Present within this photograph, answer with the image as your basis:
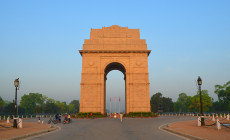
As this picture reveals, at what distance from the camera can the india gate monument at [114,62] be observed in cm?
4428

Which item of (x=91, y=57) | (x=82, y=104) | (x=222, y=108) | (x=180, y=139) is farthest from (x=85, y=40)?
(x=222, y=108)

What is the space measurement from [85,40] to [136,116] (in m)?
19.8

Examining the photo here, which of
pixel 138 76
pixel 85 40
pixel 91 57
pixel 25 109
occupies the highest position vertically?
pixel 85 40

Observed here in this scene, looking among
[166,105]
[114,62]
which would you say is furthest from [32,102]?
[114,62]

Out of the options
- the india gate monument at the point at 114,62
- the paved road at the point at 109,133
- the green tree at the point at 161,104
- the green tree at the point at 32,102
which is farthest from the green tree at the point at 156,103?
the paved road at the point at 109,133

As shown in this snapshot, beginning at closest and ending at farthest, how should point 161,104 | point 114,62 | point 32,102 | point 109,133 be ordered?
point 109,133
point 114,62
point 32,102
point 161,104

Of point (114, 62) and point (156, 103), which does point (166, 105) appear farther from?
point (114, 62)

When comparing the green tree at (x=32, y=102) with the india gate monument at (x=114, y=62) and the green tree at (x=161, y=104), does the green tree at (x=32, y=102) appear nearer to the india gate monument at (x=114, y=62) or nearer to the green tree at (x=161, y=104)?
the green tree at (x=161, y=104)

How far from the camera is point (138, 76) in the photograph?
4584cm

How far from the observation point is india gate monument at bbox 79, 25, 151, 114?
145 ft

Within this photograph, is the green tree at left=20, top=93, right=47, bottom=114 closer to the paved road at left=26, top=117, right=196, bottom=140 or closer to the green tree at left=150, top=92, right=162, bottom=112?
the green tree at left=150, top=92, right=162, bottom=112

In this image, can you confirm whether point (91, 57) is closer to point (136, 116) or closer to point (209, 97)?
point (136, 116)

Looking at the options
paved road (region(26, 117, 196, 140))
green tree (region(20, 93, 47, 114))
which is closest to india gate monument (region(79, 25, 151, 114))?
paved road (region(26, 117, 196, 140))

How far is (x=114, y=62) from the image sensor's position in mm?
46844
